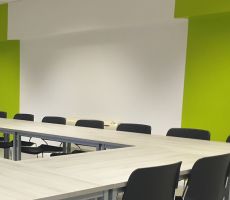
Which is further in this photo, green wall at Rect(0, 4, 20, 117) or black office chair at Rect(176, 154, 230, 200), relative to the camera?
green wall at Rect(0, 4, 20, 117)

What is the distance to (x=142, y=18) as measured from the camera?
212 inches

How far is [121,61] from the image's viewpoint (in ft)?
19.8

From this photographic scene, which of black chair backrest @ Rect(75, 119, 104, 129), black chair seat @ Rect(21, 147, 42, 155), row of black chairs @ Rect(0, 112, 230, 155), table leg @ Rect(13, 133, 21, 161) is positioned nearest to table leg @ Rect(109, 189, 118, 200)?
row of black chairs @ Rect(0, 112, 230, 155)

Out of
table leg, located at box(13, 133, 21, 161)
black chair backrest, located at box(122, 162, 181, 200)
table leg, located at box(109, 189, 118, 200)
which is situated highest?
black chair backrest, located at box(122, 162, 181, 200)

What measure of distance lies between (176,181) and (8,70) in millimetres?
6735

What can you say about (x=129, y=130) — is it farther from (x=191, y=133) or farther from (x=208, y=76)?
(x=208, y=76)

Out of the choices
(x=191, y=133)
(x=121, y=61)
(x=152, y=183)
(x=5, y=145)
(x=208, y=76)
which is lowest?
(x=5, y=145)

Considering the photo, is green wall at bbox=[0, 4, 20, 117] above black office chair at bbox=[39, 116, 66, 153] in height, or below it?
above

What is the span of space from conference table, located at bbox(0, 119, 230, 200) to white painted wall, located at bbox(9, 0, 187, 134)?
1987mm

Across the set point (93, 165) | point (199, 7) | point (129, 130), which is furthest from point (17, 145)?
point (199, 7)

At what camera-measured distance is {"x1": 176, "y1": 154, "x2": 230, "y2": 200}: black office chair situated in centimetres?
220

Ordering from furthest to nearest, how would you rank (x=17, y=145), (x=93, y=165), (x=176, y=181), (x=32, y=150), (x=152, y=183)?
1. (x=32, y=150)
2. (x=17, y=145)
3. (x=93, y=165)
4. (x=176, y=181)
5. (x=152, y=183)

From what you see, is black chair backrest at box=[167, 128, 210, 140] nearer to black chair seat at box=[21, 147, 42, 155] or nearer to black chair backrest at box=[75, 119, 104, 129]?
black chair backrest at box=[75, 119, 104, 129]

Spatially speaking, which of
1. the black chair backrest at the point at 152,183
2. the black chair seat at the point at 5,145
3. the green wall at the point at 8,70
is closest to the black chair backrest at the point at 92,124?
the black chair seat at the point at 5,145
